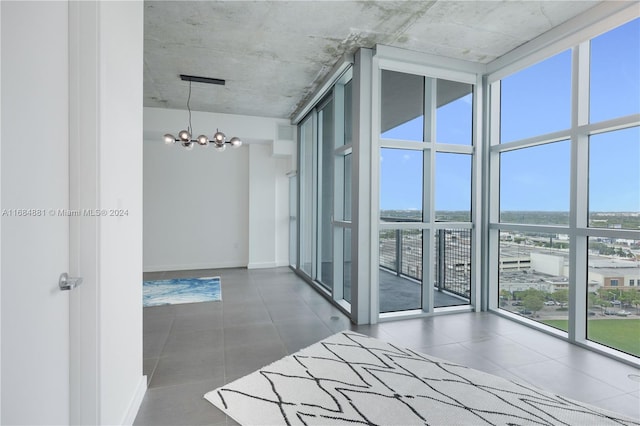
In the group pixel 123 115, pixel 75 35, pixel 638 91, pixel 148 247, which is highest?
pixel 638 91

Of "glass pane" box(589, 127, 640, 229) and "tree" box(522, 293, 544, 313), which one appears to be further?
"tree" box(522, 293, 544, 313)

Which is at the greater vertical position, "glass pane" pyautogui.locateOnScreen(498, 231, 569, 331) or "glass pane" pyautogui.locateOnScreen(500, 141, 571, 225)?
"glass pane" pyautogui.locateOnScreen(500, 141, 571, 225)

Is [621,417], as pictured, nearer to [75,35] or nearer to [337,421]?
[337,421]

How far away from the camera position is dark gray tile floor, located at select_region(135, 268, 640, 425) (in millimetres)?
2172

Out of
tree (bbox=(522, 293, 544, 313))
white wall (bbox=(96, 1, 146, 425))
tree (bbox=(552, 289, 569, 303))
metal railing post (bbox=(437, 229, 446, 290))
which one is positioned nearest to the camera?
white wall (bbox=(96, 1, 146, 425))

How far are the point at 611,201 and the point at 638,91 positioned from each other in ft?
3.18

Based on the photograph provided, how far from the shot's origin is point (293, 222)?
7070mm

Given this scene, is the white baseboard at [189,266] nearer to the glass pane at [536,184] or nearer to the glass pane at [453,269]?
the glass pane at [453,269]

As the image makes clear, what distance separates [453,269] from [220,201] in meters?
4.98

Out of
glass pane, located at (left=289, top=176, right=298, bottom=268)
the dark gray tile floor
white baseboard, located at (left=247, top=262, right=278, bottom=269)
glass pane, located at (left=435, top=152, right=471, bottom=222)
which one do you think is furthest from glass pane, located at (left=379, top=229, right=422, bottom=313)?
white baseboard, located at (left=247, top=262, right=278, bottom=269)

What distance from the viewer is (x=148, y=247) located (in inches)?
255

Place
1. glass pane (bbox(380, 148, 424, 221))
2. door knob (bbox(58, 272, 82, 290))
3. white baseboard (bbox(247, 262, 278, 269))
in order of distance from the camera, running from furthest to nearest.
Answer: white baseboard (bbox(247, 262, 278, 269)) → glass pane (bbox(380, 148, 424, 221)) → door knob (bbox(58, 272, 82, 290))

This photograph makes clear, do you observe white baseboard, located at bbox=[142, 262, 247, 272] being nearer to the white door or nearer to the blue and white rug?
the blue and white rug

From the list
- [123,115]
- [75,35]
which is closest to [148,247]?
[123,115]
